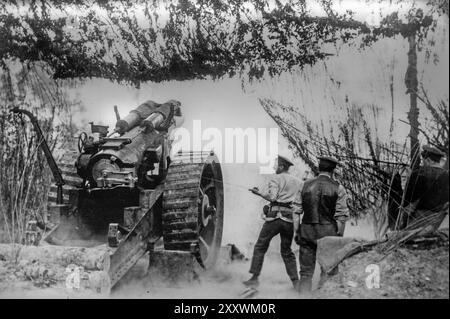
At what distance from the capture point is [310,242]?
557 cm

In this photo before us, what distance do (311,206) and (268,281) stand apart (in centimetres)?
108

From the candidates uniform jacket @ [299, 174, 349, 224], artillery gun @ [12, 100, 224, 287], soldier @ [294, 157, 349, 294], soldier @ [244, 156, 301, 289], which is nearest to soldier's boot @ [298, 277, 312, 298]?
soldier @ [294, 157, 349, 294]

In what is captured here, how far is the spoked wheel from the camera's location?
214 inches

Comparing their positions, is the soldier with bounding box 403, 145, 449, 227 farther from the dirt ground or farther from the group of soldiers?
the dirt ground

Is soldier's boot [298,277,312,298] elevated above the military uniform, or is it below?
below

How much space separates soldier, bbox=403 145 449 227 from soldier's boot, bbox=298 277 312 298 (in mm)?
1391

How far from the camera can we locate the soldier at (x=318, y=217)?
5.53 m

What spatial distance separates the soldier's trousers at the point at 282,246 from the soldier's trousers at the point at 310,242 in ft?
0.40

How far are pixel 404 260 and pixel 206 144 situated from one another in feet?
9.46

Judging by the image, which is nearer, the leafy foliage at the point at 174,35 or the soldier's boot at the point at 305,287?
the soldier's boot at the point at 305,287

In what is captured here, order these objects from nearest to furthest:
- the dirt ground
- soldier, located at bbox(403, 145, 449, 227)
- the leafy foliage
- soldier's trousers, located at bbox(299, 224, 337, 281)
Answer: the dirt ground → soldier, located at bbox(403, 145, 449, 227) → soldier's trousers, located at bbox(299, 224, 337, 281) → the leafy foliage

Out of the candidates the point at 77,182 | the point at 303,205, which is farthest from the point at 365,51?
the point at 77,182

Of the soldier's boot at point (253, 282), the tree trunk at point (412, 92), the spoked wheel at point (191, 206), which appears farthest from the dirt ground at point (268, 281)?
the tree trunk at point (412, 92)

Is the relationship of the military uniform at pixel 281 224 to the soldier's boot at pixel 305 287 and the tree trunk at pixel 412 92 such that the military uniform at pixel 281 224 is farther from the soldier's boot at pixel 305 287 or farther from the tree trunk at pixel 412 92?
the tree trunk at pixel 412 92
